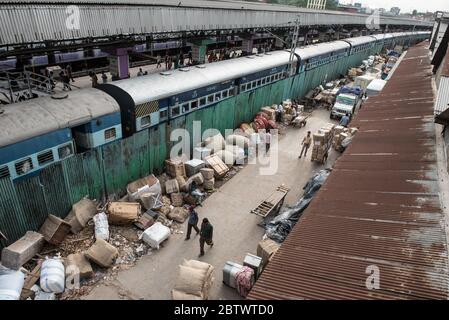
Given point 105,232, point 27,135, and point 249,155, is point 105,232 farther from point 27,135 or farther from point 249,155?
point 249,155

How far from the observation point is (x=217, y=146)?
1642 cm

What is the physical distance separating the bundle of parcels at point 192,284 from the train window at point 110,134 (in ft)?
19.1

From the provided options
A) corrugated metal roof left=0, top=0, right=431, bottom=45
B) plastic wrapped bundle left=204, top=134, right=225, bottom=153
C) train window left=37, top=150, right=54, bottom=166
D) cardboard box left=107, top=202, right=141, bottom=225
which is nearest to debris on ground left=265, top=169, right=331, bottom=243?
cardboard box left=107, top=202, right=141, bottom=225

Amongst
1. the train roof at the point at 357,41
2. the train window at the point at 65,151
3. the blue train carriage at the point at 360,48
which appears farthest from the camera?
the blue train carriage at the point at 360,48

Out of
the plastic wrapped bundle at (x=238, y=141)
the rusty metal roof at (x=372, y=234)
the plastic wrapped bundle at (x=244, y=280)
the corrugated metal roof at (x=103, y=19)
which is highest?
the corrugated metal roof at (x=103, y=19)

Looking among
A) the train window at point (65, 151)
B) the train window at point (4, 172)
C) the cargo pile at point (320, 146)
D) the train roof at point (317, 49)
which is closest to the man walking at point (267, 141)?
the cargo pile at point (320, 146)

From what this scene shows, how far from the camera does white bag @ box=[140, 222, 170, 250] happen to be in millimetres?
10445

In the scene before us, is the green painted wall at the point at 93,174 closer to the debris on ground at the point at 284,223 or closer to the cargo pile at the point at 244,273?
the cargo pile at the point at 244,273

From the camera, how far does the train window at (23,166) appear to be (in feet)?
29.5

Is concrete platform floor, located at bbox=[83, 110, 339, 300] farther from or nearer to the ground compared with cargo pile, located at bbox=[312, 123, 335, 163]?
nearer to the ground

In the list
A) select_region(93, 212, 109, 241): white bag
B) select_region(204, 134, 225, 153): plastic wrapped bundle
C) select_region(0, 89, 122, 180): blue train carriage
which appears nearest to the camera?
select_region(0, 89, 122, 180): blue train carriage

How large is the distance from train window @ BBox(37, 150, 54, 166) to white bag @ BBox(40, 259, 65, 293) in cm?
295

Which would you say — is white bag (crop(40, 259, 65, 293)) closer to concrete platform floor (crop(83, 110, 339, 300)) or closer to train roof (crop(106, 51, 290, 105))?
concrete platform floor (crop(83, 110, 339, 300))

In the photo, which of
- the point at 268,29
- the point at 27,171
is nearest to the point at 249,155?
the point at 27,171
